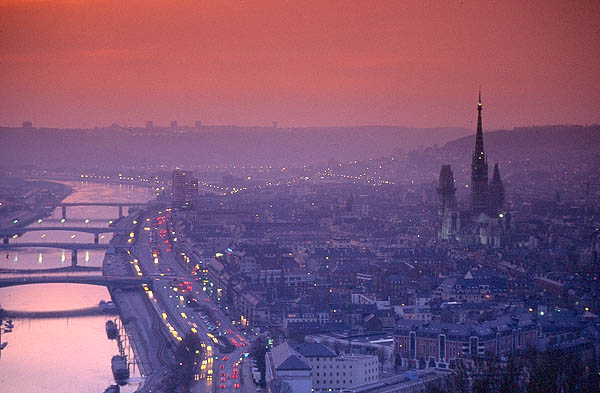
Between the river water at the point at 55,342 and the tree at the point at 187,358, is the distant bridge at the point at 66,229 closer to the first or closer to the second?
the river water at the point at 55,342

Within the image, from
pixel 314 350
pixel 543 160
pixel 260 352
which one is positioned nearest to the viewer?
pixel 314 350

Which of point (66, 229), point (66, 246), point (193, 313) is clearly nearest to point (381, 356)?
point (193, 313)

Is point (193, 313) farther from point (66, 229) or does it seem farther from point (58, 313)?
point (66, 229)

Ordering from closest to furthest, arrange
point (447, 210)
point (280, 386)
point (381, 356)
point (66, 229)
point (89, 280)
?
point (280, 386), point (381, 356), point (89, 280), point (447, 210), point (66, 229)

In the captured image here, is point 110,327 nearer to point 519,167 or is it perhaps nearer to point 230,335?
point 230,335

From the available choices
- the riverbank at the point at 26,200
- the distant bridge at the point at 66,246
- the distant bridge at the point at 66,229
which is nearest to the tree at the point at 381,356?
the distant bridge at the point at 66,246

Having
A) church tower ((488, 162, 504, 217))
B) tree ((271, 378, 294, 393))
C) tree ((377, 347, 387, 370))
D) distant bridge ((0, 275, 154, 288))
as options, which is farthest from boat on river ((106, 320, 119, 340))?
church tower ((488, 162, 504, 217))

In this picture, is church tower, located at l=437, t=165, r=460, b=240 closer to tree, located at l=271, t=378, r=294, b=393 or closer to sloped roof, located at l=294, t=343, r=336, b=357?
sloped roof, located at l=294, t=343, r=336, b=357

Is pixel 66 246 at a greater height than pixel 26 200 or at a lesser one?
greater
